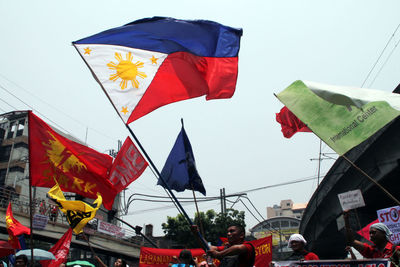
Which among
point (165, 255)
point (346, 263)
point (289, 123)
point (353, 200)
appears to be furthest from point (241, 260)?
point (165, 255)

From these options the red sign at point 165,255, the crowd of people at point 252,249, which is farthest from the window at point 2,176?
the crowd of people at point 252,249

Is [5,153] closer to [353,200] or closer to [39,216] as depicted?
[39,216]

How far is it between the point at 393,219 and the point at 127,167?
622cm

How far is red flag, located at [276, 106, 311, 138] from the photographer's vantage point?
861cm

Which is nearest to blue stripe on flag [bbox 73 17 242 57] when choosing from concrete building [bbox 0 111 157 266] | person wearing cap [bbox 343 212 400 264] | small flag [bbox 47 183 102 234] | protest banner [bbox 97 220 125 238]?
small flag [bbox 47 183 102 234]

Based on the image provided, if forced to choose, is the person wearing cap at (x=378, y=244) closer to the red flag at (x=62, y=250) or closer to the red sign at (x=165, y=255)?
the red sign at (x=165, y=255)

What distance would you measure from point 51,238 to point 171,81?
18025 mm

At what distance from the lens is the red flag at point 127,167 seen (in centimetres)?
767

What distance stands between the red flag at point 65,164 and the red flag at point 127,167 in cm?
15

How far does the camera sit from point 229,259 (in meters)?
3.62

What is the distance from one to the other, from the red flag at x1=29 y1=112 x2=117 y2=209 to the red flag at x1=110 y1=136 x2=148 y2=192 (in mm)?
152

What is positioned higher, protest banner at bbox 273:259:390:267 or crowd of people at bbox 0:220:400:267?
crowd of people at bbox 0:220:400:267

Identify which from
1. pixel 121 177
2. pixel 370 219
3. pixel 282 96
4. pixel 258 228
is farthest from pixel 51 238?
pixel 258 228

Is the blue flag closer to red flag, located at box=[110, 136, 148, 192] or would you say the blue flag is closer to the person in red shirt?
red flag, located at box=[110, 136, 148, 192]
